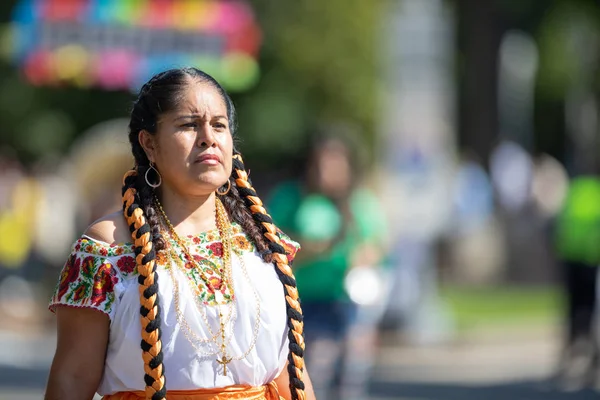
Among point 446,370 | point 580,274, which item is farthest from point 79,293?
point 446,370

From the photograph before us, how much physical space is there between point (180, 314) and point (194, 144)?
18.1 inches

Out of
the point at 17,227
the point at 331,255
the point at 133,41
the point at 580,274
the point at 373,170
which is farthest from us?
the point at 373,170

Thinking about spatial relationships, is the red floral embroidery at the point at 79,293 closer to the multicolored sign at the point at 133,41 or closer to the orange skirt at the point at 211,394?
the orange skirt at the point at 211,394

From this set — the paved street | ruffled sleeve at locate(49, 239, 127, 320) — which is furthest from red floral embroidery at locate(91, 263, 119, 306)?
the paved street

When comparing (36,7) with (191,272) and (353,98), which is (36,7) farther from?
(353,98)

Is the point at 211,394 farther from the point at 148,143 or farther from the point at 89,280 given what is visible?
the point at 148,143

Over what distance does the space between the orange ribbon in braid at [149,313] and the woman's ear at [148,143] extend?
0.70 feet

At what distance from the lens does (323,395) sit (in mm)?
8828

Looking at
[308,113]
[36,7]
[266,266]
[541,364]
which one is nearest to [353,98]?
[308,113]

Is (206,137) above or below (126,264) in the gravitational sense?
above

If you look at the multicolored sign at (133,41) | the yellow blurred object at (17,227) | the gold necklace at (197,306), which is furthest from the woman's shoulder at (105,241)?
the yellow blurred object at (17,227)

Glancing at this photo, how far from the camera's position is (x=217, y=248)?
4.06 meters

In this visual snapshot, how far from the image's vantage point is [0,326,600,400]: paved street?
12.0m

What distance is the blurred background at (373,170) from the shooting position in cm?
861
